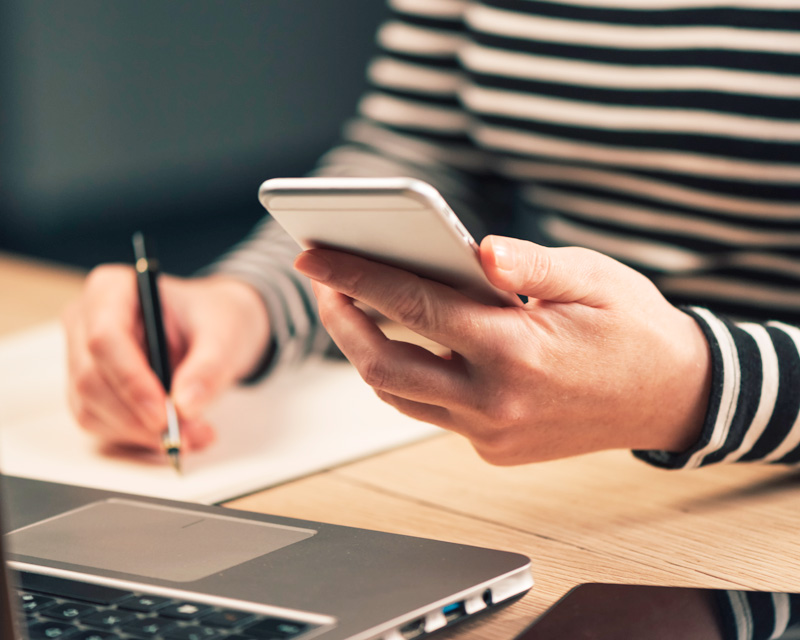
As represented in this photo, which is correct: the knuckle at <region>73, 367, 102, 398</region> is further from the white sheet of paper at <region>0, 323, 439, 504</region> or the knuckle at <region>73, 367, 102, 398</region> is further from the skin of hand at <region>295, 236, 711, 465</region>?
the skin of hand at <region>295, 236, 711, 465</region>

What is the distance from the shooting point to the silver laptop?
276mm

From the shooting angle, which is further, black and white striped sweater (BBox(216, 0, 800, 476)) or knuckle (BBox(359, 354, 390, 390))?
black and white striped sweater (BBox(216, 0, 800, 476))

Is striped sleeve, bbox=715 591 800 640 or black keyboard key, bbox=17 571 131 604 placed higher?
black keyboard key, bbox=17 571 131 604

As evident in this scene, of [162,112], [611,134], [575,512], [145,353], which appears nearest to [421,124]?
[611,134]

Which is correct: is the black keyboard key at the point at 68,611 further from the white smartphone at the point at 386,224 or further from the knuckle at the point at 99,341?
the knuckle at the point at 99,341

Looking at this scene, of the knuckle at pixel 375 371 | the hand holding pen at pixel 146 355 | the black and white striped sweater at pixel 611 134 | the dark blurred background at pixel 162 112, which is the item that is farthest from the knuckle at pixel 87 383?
the dark blurred background at pixel 162 112

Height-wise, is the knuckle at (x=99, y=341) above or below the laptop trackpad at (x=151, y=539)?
above

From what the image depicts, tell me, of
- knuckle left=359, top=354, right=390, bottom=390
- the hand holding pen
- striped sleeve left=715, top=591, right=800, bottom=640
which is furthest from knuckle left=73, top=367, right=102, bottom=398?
striped sleeve left=715, top=591, right=800, bottom=640

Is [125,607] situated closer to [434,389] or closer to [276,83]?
[434,389]

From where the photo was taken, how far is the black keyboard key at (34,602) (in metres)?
0.30

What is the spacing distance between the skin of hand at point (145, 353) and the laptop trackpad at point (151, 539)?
131mm

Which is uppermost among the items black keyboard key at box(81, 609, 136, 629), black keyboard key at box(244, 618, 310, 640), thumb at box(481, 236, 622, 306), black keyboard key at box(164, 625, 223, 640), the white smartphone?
the white smartphone

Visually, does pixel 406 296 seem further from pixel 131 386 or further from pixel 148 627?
pixel 131 386

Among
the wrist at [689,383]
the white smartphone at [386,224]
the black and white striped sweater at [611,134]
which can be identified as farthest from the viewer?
the black and white striped sweater at [611,134]
